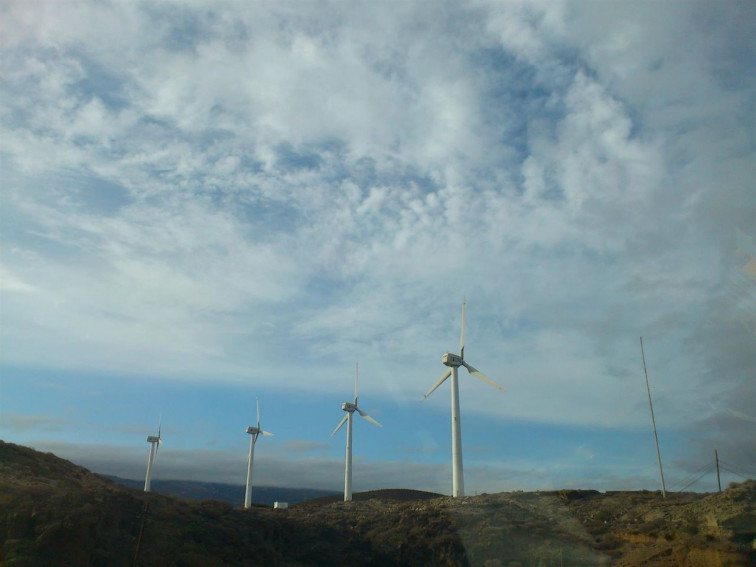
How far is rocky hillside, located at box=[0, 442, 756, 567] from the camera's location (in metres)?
47.9

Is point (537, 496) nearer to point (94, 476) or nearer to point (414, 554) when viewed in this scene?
point (414, 554)

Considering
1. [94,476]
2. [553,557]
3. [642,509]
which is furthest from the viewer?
[94,476]

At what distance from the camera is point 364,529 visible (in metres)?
71.0

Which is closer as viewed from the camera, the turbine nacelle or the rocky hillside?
the rocky hillside

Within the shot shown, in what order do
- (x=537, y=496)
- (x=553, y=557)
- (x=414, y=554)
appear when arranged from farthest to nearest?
(x=537, y=496)
(x=414, y=554)
(x=553, y=557)

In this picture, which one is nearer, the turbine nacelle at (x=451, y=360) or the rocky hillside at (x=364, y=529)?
the rocky hillside at (x=364, y=529)

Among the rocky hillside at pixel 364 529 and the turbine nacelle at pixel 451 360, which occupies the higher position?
the turbine nacelle at pixel 451 360

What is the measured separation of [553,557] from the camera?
56719mm

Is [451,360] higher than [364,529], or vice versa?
[451,360]

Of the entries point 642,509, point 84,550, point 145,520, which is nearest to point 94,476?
point 145,520

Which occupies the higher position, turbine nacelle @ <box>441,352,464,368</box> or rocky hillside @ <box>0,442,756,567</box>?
turbine nacelle @ <box>441,352,464,368</box>

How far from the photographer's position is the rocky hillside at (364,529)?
157 feet

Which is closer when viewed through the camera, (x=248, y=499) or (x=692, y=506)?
(x=692, y=506)

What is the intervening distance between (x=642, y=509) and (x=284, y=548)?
38118 millimetres
